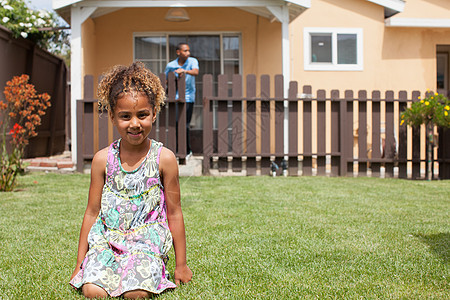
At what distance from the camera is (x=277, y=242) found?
3.76m

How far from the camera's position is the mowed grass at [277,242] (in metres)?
2.75

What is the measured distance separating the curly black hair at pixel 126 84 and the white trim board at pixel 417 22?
30.4ft

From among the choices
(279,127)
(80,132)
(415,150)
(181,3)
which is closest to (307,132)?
(279,127)

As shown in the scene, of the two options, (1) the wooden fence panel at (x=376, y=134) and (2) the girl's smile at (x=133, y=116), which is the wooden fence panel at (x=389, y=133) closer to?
(1) the wooden fence panel at (x=376, y=134)

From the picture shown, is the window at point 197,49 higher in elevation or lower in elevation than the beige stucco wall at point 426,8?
lower

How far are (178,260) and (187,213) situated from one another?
2.12 meters

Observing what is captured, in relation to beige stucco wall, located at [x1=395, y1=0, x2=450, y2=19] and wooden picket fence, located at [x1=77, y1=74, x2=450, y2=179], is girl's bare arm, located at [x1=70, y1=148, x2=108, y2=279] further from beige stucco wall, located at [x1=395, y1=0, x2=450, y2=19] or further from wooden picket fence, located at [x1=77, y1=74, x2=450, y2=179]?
beige stucco wall, located at [x1=395, y1=0, x2=450, y2=19]

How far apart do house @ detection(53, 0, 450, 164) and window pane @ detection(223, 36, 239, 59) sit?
0.07 feet

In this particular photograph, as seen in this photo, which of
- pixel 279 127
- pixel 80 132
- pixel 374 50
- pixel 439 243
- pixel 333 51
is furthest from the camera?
pixel 374 50

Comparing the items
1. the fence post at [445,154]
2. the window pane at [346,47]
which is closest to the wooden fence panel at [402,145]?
the fence post at [445,154]

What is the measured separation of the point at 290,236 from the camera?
12.9 feet

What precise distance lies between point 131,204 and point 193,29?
8.89m

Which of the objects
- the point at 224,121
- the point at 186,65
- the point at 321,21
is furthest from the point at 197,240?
the point at 321,21

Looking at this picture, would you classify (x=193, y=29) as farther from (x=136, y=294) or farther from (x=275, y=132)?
(x=136, y=294)
